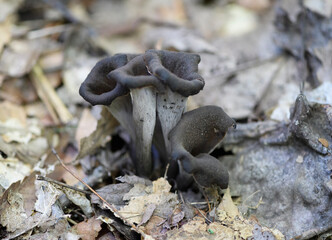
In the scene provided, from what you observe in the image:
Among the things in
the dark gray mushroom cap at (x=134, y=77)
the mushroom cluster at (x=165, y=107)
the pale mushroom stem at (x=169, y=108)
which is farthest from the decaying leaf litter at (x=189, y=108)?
the dark gray mushroom cap at (x=134, y=77)

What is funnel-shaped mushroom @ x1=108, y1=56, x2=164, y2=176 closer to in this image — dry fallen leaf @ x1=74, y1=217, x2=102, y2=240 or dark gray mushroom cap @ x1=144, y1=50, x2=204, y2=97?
dark gray mushroom cap @ x1=144, y1=50, x2=204, y2=97

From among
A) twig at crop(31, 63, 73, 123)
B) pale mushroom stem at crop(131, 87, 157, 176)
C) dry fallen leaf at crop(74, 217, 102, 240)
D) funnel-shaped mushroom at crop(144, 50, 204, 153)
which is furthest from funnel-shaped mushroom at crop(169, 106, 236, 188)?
twig at crop(31, 63, 73, 123)

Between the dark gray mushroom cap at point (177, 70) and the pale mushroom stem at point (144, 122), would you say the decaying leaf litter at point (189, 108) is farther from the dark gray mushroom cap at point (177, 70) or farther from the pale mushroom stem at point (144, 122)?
the dark gray mushroom cap at point (177, 70)

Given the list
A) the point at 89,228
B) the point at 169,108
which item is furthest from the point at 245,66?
the point at 89,228

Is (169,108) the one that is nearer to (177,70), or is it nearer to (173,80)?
(177,70)

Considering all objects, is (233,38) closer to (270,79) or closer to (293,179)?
(270,79)

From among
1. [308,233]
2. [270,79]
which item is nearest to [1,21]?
[270,79]

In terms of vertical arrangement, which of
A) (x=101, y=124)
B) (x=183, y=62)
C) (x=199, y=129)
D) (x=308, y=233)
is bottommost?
(x=308, y=233)
